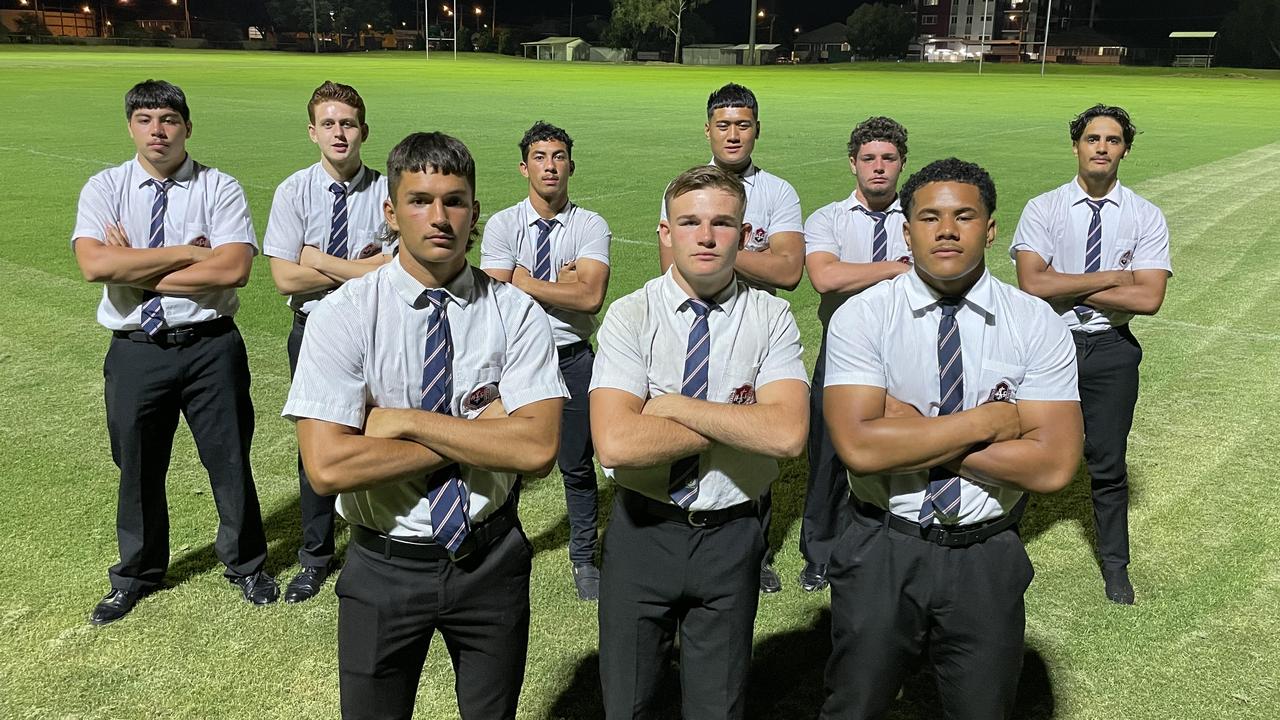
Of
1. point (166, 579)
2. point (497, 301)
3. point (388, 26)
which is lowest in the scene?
point (166, 579)

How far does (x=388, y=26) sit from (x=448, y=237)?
466 feet

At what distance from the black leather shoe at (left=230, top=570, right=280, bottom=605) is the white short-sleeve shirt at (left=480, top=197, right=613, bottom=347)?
2273mm

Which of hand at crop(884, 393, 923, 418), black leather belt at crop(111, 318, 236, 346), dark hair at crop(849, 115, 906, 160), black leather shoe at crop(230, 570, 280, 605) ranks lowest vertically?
black leather shoe at crop(230, 570, 280, 605)

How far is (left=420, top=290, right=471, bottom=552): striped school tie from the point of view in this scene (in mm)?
3418

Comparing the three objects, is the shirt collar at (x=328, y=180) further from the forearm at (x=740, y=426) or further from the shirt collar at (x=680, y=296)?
the forearm at (x=740, y=426)

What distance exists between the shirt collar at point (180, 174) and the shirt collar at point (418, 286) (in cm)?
261

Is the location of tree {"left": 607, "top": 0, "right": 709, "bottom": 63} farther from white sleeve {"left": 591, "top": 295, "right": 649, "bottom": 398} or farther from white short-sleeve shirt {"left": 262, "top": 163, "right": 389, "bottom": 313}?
white sleeve {"left": 591, "top": 295, "right": 649, "bottom": 398}

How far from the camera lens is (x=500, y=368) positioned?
3545 mm

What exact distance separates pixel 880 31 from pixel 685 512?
4419 inches

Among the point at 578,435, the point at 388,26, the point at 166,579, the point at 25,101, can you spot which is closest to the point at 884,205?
the point at 578,435

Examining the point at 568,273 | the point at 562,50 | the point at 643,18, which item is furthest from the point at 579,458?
the point at 643,18

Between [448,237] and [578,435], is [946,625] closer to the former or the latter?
[448,237]

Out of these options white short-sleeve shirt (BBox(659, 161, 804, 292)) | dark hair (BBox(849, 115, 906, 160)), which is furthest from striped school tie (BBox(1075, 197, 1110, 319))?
white short-sleeve shirt (BBox(659, 161, 804, 292))

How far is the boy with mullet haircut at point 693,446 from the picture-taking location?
3.57 meters
